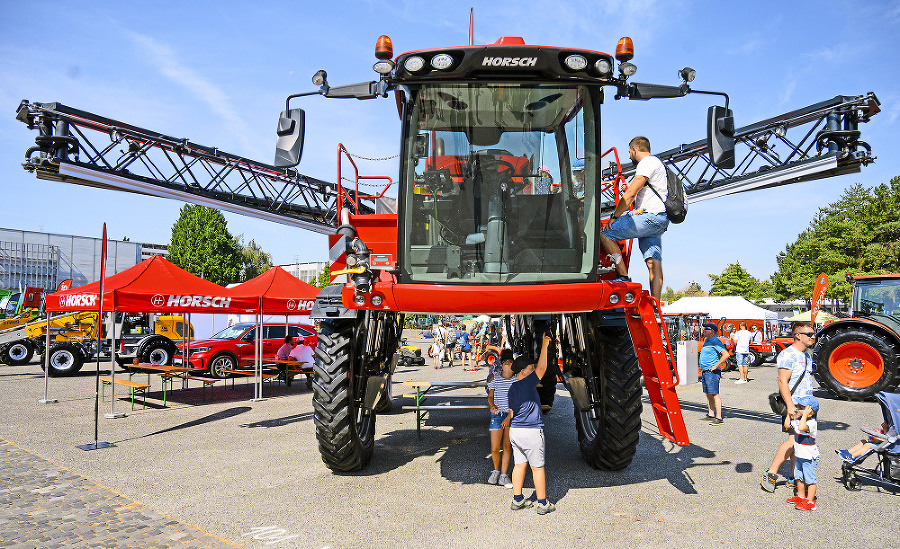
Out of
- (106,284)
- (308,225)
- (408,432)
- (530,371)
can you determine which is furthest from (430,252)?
(308,225)

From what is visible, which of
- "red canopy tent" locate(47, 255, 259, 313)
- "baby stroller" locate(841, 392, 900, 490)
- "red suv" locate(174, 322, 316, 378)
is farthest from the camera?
"red suv" locate(174, 322, 316, 378)

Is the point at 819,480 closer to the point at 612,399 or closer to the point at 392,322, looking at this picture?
the point at 612,399

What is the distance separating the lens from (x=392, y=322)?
807 cm

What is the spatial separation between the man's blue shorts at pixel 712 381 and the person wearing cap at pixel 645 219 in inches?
200

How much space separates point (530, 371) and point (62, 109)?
36.1 feet

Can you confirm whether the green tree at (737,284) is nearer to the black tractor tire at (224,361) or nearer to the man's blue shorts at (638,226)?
the black tractor tire at (224,361)

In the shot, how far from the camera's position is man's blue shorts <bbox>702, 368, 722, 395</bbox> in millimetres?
9677

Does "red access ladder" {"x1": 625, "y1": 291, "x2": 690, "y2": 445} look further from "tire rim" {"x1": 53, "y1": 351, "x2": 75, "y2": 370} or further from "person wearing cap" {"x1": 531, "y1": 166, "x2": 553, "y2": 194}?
"tire rim" {"x1": 53, "y1": 351, "x2": 75, "y2": 370}

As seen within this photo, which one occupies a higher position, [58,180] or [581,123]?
[58,180]

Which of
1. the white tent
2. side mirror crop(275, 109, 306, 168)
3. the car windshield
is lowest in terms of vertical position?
the car windshield

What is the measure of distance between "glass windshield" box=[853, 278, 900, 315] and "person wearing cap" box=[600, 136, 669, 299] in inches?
453

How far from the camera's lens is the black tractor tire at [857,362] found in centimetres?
1251

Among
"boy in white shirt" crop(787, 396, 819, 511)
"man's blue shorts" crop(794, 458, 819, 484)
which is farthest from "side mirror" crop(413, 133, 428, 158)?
"man's blue shorts" crop(794, 458, 819, 484)

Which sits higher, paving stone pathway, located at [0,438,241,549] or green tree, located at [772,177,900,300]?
green tree, located at [772,177,900,300]
